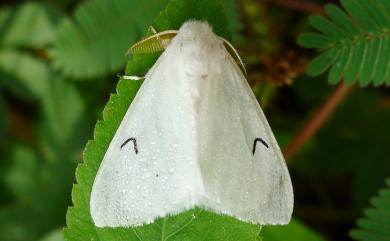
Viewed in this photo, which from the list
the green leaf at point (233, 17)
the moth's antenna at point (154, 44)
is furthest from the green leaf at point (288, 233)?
the moth's antenna at point (154, 44)

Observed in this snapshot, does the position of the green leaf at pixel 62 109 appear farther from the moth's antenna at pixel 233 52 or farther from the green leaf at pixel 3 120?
the moth's antenna at pixel 233 52

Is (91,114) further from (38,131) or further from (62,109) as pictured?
(38,131)

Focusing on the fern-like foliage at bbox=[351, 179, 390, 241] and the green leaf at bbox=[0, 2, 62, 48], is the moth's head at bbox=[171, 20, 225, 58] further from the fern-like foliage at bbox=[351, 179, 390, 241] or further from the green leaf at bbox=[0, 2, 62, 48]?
the green leaf at bbox=[0, 2, 62, 48]

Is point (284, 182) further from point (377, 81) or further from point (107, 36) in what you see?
point (107, 36)

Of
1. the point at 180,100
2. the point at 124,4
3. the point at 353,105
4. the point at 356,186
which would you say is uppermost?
the point at 124,4

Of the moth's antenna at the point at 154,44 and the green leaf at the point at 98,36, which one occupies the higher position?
the moth's antenna at the point at 154,44

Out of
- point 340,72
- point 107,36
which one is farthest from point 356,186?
point 107,36
